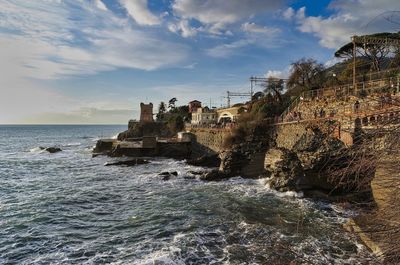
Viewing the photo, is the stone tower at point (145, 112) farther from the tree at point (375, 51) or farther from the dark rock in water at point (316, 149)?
the dark rock in water at point (316, 149)

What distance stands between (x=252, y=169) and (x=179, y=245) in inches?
744

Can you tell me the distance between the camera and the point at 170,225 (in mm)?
18609

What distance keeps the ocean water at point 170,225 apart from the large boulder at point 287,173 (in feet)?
3.23

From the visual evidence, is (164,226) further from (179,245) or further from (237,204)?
(237,204)

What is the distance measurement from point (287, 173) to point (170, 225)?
37.5 ft

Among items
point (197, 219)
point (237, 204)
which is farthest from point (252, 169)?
point (197, 219)

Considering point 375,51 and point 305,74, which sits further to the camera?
point 305,74

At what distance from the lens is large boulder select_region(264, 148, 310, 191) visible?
2509 centimetres

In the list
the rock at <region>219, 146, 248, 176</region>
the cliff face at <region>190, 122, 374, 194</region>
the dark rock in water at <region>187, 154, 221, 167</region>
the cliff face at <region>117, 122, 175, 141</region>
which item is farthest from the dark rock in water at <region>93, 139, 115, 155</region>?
the rock at <region>219, 146, 248, 176</region>

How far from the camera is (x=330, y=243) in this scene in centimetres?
1534

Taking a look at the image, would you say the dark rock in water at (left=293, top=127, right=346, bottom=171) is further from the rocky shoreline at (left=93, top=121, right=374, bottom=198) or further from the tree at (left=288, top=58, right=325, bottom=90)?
the tree at (left=288, top=58, right=325, bottom=90)

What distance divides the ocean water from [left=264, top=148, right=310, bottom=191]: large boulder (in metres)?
0.98

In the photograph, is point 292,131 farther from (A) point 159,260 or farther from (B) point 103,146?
(B) point 103,146

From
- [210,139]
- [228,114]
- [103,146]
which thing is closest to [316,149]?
[210,139]
